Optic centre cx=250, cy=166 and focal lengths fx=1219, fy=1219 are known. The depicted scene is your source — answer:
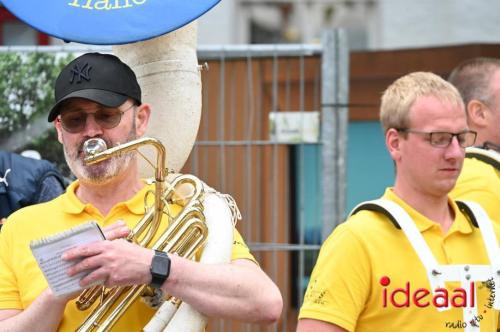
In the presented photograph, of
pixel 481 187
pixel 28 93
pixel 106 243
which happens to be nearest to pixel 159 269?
pixel 106 243

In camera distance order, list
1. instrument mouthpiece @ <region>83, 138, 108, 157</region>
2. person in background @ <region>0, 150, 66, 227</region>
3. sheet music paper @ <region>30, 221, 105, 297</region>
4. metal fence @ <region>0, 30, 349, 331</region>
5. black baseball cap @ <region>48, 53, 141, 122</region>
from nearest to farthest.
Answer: sheet music paper @ <region>30, 221, 105, 297</region> → instrument mouthpiece @ <region>83, 138, 108, 157</region> → black baseball cap @ <region>48, 53, 141, 122</region> → person in background @ <region>0, 150, 66, 227</region> → metal fence @ <region>0, 30, 349, 331</region>

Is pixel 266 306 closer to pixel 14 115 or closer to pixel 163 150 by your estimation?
pixel 163 150

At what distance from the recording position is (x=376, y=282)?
11.5ft

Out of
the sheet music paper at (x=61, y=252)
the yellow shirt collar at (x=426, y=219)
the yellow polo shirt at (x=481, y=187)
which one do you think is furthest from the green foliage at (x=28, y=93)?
the sheet music paper at (x=61, y=252)

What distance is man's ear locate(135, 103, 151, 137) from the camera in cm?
365

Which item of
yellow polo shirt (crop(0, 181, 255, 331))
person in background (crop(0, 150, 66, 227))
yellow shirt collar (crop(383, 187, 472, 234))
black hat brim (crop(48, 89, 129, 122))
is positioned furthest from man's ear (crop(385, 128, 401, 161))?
person in background (crop(0, 150, 66, 227))

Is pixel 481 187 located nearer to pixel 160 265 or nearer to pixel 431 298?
pixel 431 298

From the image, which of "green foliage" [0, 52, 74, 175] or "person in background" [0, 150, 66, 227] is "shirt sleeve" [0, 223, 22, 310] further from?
"green foliage" [0, 52, 74, 175]

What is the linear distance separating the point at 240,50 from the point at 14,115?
1.09 meters

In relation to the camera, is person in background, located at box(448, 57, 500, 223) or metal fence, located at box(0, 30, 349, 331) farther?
metal fence, located at box(0, 30, 349, 331)

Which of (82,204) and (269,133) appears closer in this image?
(82,204)

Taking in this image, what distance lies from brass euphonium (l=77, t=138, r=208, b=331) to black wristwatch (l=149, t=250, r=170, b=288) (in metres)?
0.13

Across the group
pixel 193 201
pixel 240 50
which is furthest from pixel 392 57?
pixel 193 201

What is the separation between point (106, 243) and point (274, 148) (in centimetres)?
260
